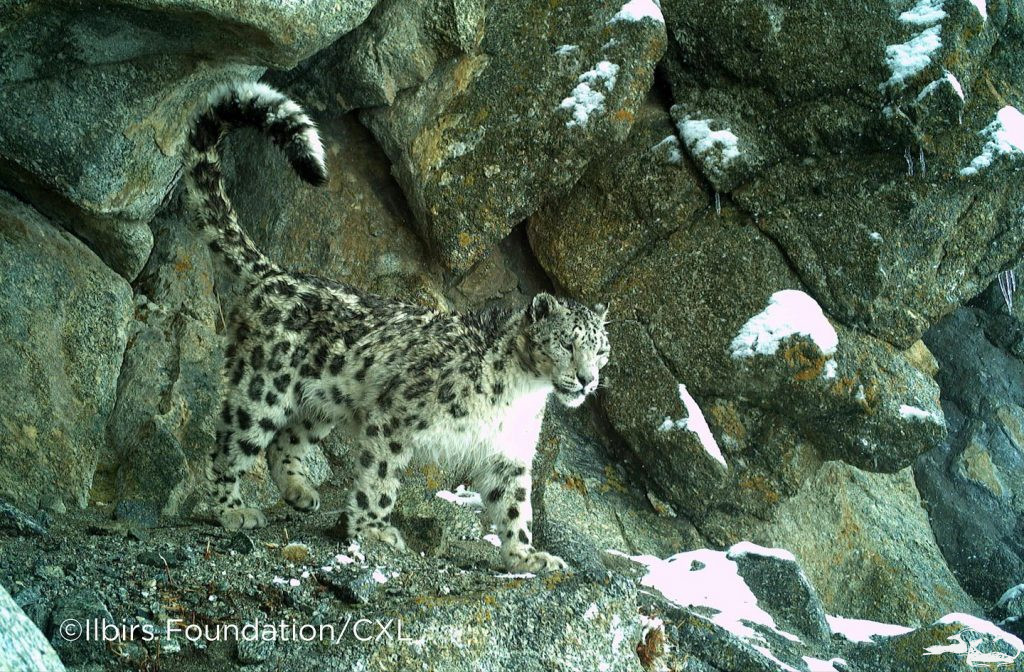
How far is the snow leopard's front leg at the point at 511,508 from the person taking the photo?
6668mm

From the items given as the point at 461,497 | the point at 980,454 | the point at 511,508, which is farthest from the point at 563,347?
the point at 980,454

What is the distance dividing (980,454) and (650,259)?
350 cm

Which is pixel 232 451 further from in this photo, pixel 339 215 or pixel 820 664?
pixel 820 664

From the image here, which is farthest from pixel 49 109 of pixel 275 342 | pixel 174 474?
pixel 174 474

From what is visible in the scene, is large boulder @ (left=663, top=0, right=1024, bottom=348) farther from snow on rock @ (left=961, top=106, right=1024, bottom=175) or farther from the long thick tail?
the long thick tail

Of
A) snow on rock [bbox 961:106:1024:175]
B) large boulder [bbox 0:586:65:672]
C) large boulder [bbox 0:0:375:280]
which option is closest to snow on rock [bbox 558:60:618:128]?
large boulder [bbox 0:0:375:280]

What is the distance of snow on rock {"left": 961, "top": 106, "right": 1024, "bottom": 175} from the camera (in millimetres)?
8094

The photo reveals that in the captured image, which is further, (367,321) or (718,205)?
(718,205)

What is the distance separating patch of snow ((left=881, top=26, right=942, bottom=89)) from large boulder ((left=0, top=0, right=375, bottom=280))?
11.6 ft

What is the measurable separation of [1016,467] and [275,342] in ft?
20.9

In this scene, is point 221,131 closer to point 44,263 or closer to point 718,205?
point 44,263

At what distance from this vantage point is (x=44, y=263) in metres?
6.96

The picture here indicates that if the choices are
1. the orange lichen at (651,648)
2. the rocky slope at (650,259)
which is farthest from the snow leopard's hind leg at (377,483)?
the orange lichen at (651,648)

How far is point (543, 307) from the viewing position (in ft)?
23.2
